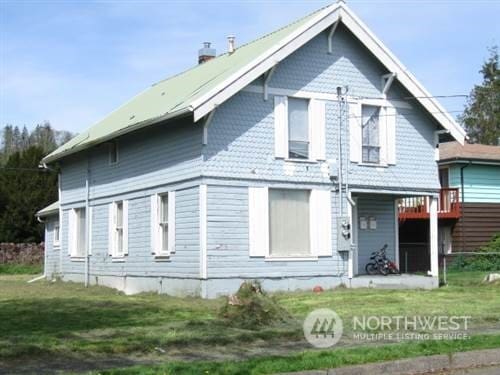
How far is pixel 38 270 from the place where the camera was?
133 ft

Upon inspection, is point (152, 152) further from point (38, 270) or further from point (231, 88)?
point (38, 270)

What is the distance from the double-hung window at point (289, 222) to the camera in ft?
69.1

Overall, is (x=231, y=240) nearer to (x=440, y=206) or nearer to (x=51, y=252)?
(x=51, y=252)

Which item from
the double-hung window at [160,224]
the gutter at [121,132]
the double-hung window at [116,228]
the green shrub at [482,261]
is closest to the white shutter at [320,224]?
the double-hung window at [160,224]

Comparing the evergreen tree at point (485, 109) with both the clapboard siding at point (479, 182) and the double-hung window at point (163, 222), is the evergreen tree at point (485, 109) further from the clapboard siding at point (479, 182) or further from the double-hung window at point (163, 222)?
the double-hung window at point (163, 222)

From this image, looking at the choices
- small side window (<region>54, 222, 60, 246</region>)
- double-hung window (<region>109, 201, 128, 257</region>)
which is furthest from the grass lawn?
small side window (<region>54, 222, 60, 246</region>)

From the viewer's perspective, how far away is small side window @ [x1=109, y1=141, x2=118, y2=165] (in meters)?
24.8

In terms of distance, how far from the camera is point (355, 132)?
22.7m

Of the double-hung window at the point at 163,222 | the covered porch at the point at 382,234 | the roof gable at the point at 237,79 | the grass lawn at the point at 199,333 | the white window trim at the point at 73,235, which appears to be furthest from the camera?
the white window trim at the point at 73,235

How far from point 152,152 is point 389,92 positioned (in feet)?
24.5

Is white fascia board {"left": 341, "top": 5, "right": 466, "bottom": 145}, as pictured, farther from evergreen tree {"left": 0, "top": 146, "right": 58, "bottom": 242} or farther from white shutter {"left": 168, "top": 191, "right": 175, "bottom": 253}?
evergreen tree {"left": 0, "top": 146, "right": 58, "bottom": 242}

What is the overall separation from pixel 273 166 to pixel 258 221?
163 cm

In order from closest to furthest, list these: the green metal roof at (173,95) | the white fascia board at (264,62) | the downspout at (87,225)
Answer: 1. the white fascia board at (264,62)
2. the green metal roof at (173,95)
3. the downspout at (87,225)

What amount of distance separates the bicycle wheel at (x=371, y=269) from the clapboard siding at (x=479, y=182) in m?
11.8
